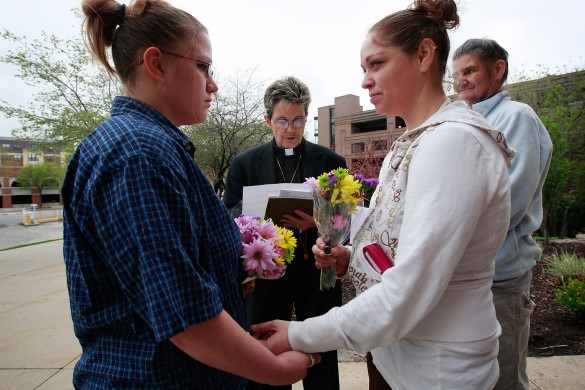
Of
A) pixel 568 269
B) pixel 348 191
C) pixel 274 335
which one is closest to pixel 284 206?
pixel 348 191

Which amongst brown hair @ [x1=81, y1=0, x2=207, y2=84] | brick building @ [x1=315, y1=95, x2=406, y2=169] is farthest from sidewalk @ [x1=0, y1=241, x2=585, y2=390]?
brick building @ [x1=315, y1=95, x2=406, y2=169]

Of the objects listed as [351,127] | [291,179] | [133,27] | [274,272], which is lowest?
[274,272]

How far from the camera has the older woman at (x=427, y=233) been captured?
95 cm

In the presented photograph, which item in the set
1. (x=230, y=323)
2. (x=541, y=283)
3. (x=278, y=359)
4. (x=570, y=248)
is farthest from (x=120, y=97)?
(x=570, y=248)

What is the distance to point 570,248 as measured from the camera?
7926mm

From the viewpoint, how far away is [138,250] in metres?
0.77

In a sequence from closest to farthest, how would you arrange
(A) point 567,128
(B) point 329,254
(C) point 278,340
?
(C) point 278,340 < (B) point 329,254 < (A) point 567,128

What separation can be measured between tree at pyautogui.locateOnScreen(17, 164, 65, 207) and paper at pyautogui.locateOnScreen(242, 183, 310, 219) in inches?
2793

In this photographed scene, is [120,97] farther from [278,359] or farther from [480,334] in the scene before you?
[480,334]

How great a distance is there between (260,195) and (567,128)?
12.5m

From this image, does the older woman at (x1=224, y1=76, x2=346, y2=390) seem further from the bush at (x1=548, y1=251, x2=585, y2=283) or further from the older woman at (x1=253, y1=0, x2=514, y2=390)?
the bush at (x1=548, y1=251, x2=585, y2=283)

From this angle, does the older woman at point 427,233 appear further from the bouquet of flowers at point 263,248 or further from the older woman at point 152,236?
the older woman at point 152,236

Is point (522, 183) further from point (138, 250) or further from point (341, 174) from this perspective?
point (138, 250)

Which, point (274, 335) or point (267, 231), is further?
point (267, 231)
